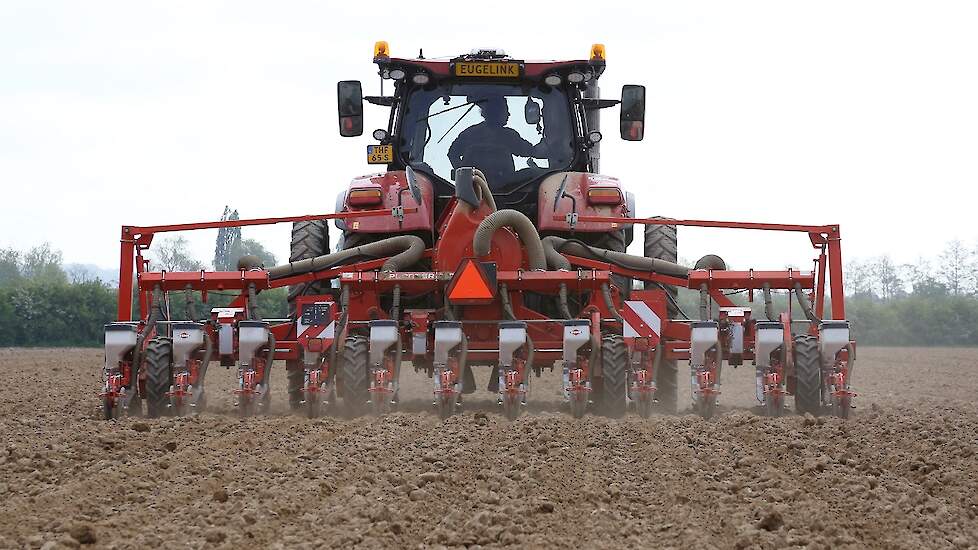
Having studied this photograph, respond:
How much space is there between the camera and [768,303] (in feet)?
28.2

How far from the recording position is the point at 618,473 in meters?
5.21

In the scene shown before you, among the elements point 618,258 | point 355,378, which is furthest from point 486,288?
point 618,258

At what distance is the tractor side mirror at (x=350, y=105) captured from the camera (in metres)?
9.71

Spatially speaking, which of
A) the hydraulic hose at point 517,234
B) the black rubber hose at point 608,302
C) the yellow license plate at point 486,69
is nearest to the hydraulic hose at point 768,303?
the black rubber hose at point 608,302

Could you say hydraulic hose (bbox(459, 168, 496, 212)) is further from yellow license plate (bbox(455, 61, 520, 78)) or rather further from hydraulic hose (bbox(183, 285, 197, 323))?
hydraulic hose (bbox(183, 285, 197, 323))

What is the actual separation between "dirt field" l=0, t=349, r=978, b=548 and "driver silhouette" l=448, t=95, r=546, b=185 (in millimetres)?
2934

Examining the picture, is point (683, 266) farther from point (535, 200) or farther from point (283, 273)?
point (283, 273)

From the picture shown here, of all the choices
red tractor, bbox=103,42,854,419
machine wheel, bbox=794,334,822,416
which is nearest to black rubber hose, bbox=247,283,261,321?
red tractor, bbox=103,42,854,419

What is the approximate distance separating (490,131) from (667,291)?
1950 mm

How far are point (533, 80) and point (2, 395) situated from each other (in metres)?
5.77

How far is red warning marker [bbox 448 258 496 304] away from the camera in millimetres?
8266

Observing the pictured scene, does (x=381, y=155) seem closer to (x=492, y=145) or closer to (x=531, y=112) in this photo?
(x=492, y=145)

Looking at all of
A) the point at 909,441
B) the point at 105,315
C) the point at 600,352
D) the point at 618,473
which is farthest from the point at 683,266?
the point at 105,315

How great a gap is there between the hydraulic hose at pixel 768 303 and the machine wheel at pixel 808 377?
54cm
